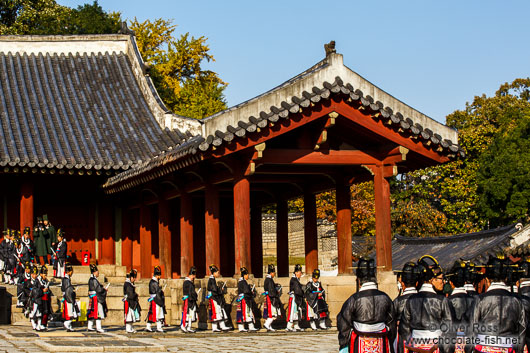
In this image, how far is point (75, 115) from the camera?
90.6ft

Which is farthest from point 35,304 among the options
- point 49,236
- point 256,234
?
point 256,234

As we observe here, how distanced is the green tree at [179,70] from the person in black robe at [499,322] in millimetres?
33386

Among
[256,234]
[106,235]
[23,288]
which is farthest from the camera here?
[106,235]

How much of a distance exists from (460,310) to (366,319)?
72.9 inches

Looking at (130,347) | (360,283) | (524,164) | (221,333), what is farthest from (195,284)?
(524,164)

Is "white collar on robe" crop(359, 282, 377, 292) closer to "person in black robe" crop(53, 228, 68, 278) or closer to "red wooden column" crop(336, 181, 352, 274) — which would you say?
"red wooden column" crop(336, 181, 352, 274)

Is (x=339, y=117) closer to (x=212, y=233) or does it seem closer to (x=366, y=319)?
(x=212, y=233)

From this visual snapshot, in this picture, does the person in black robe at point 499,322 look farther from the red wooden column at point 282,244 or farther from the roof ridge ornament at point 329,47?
the red wooden column at point 282,244

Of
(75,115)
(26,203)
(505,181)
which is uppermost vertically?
(75,115)

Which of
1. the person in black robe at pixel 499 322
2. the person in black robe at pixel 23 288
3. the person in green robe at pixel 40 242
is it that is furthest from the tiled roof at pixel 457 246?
the person in black robe at pixel 499 322

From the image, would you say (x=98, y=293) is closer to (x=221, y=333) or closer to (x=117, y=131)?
(x=221, y=333)

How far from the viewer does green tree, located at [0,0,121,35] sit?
44094mm

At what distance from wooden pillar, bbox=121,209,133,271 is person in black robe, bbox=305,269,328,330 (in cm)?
934

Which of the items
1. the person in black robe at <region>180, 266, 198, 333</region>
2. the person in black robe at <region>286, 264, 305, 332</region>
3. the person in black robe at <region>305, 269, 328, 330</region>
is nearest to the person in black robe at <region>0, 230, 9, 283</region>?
the person in black robe at <region>180, 266, 198, 333</region>
